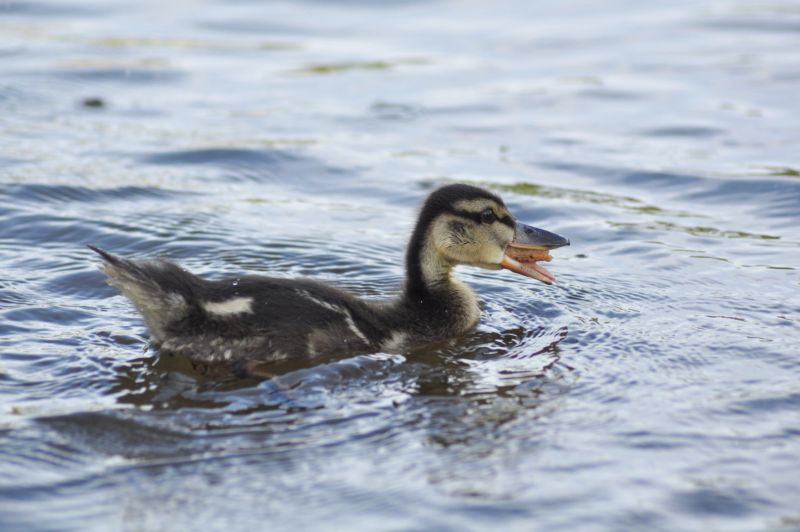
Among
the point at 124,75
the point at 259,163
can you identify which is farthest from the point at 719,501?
the point at 124,75

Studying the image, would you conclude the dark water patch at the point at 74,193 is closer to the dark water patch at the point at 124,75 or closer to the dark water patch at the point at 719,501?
the dark water patch at the point at 124,75

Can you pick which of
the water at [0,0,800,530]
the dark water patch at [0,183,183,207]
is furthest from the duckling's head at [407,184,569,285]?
the dark water patch at [0,183,183,207]

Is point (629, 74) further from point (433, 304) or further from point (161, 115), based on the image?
point (433, 304)

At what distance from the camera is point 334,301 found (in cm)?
676

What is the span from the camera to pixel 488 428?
19.0 ft

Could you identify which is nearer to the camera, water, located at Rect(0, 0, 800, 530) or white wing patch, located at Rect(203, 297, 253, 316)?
water, located at Rect(0, 0, 800, 530)

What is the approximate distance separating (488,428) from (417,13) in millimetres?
11834

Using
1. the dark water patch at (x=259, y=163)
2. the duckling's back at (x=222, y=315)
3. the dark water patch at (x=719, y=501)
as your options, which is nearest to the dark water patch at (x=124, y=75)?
the dark water patch at (x=259, y=163)

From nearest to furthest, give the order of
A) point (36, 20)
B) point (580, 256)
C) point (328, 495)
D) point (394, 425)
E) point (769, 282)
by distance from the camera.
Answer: point (328, 495) < point (394, 425) < point (769, 282) < point (580, 256) < point (36, 20)

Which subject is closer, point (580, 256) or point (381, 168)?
point (580, 256)

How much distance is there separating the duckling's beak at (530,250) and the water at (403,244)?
25 cm

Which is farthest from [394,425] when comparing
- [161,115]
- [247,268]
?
[161,115]

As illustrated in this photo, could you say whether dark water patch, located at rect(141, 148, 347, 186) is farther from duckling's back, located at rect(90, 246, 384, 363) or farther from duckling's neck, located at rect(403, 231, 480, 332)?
duckling's back, located at rect(90, 246, 384, 363)

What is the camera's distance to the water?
518cm
